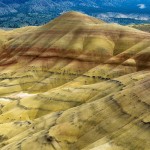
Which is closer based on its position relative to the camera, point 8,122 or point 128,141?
point 128,141

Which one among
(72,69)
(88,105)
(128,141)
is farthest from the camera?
(72,69)

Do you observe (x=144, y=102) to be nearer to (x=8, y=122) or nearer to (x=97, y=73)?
(x=8, y=122)

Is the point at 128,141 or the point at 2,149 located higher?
the point at 128,141

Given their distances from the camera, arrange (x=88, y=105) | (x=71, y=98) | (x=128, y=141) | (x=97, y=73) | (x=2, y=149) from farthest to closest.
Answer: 1. (x=97, y=73)
2. (x=71, y=98)
3. (x=88, y=105)
4. (x=2, y=149)
5. (x=128, y=141)

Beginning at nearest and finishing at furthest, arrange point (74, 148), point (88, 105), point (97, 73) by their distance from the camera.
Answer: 1. point (74, 148)
2. point (88, 105)
3. point (97, 73)

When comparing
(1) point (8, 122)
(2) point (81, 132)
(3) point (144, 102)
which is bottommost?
(1) point (8, 122)

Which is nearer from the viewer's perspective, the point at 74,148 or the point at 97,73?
the point at 74,148

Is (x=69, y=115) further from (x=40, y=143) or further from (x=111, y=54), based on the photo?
(x=111, y=54)

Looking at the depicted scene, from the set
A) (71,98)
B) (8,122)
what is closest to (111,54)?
(71,98)

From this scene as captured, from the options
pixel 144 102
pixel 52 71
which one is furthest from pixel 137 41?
pixel 144 102
